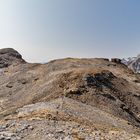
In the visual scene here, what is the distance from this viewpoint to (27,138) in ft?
77.9

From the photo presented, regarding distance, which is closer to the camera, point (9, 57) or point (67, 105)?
point (67, 105)

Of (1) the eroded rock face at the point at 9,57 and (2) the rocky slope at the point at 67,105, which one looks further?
(1) the eroded rock face at the point at 9,57

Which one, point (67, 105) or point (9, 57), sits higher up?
point (9, 57)

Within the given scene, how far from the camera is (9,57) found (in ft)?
347

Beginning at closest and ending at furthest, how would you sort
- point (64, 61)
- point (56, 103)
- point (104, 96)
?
1. point (56, 103)
2. point (104, 96)
3. point (64, 61)

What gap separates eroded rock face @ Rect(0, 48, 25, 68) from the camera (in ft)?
319

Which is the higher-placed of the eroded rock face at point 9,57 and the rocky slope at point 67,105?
the eroded rock face at point 9,57

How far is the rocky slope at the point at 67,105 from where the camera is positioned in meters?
25.3

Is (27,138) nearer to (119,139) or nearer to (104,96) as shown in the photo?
(119,139)

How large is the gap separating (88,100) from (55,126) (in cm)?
1550

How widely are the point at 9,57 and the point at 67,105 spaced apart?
242 ft

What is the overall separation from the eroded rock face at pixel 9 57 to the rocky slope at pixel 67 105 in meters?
19.4

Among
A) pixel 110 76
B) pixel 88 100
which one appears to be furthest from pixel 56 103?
pixel 110 76

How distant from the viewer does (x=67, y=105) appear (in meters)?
34.6
